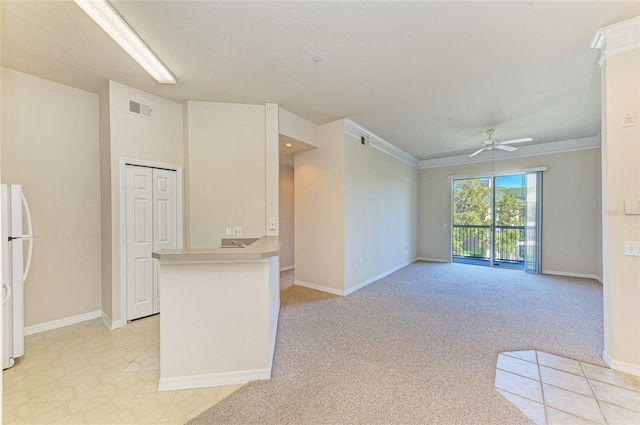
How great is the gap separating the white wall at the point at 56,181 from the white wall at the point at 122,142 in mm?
213

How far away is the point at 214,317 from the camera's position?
2104 millimetres

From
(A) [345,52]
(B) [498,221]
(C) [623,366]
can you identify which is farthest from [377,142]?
(C) [623,366]

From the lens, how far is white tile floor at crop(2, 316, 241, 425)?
1.80 meters

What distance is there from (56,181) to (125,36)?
79.7 inches

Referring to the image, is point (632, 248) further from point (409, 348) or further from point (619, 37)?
point (409, 348)

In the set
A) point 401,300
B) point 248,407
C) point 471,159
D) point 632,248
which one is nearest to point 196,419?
point 248,407

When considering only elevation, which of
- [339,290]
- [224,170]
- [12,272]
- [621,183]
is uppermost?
[224,170]

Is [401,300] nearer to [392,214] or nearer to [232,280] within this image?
[392,214]

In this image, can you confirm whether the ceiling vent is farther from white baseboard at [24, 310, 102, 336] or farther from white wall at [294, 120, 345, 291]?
white baseboard at [24, 310, 102, 336]

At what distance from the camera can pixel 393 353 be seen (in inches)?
99.1

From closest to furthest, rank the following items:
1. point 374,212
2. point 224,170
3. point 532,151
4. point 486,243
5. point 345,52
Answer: point 345,52 < point 224,170 < point 374,212 < point 532,151 < point 486,243

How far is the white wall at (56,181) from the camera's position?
2.85m

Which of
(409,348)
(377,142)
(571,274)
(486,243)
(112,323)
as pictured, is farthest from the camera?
(486,243)

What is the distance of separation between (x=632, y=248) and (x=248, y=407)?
334cm
